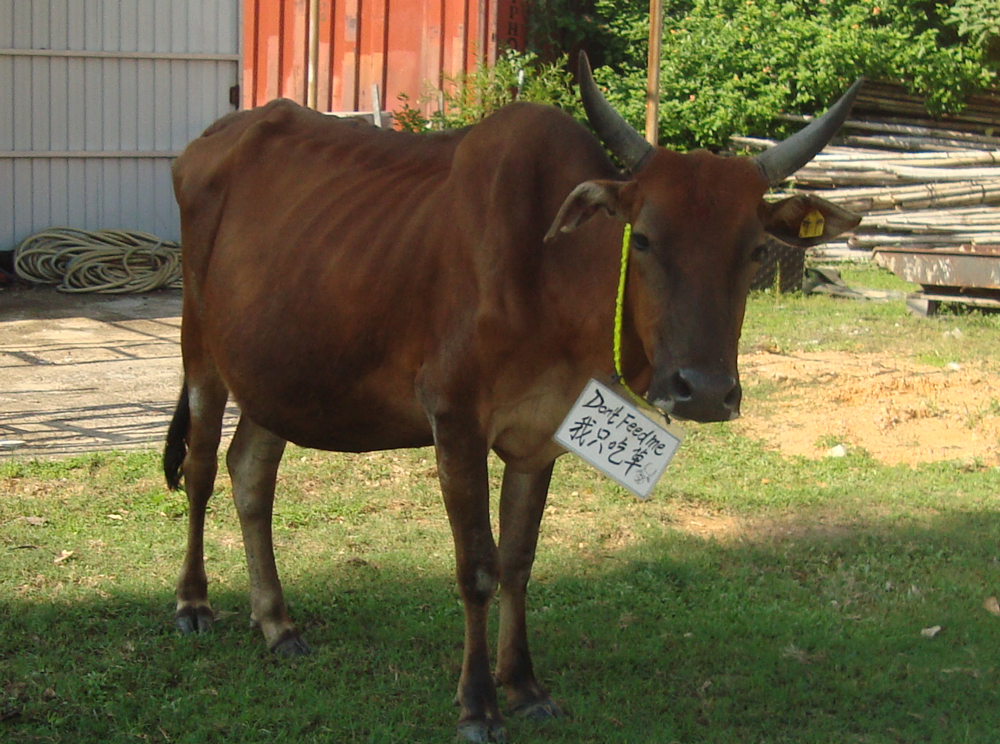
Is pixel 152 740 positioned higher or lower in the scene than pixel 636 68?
lower

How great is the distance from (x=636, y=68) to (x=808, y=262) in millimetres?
3741

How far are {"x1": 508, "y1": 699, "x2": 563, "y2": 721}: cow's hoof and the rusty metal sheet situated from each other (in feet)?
28.9

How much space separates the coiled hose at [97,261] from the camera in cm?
1277

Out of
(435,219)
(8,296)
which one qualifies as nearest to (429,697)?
(435,219)

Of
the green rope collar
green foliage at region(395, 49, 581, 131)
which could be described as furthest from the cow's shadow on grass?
green foliage at region(395, 49, 581, 131)

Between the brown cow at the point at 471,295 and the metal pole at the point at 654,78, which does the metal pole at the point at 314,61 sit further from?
the brown cow at the point at 471,295

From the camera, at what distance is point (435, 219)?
425cm

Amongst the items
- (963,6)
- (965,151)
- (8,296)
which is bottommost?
(8,296)

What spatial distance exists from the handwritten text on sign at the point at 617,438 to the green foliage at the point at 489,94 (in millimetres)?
10090

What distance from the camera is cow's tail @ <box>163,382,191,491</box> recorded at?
216 inches

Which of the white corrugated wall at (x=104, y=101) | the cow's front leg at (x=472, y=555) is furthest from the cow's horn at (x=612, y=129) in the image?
the white corrugated wall at (x=104, y=101)

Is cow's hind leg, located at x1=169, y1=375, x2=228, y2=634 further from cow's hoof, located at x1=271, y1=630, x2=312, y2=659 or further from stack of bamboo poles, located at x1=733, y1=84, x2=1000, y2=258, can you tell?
stack of bamboo poles, located at x1=733, y1=84, x2=1000, y2=258

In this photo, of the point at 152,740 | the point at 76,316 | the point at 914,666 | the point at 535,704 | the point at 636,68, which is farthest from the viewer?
the point at 636,68

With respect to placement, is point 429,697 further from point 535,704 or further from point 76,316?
point 76,316
